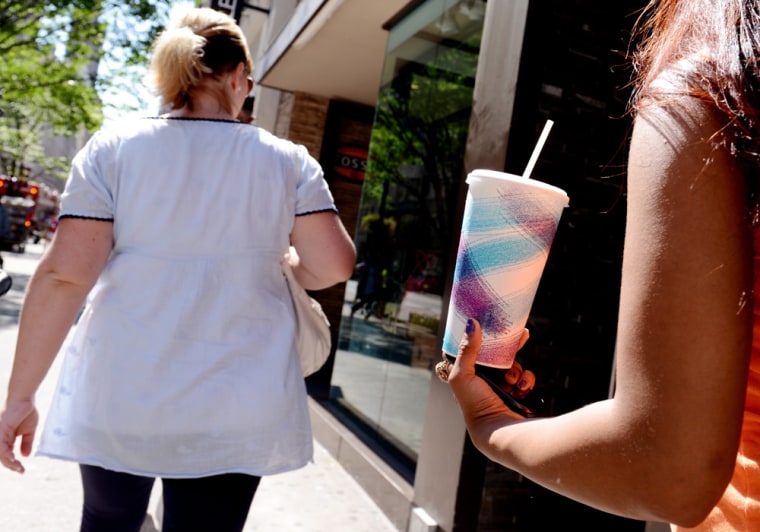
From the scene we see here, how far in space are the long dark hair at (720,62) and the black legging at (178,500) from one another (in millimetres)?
1446

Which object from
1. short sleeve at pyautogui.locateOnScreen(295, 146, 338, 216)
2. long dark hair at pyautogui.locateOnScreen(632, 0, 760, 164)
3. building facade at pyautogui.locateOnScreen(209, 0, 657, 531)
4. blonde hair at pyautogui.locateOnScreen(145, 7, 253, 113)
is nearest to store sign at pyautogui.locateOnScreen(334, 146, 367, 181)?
building facade at pyautogui.locateOnScreen(209, 0, 657, 531)

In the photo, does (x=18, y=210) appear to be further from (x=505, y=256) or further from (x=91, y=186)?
(x=505, y=256)

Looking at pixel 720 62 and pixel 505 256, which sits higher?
pixel 720 62

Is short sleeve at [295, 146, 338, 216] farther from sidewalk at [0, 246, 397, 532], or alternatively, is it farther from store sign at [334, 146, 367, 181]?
store sign at [334, 146, 367, 181]

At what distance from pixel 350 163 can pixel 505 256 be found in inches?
324

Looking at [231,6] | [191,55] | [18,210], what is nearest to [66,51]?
[231,6]

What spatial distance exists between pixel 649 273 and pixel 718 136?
165 mm

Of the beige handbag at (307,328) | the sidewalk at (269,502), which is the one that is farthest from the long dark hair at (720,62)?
the sidewalk at (269,502)

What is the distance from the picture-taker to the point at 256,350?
1.89m

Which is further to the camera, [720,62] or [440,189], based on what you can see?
[440,189]

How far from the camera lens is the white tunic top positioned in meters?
1.82

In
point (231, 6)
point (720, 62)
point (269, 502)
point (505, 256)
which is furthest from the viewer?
point (231, 6)

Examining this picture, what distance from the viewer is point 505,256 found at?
1056mm

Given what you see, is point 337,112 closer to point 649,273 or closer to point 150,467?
point 150,467
